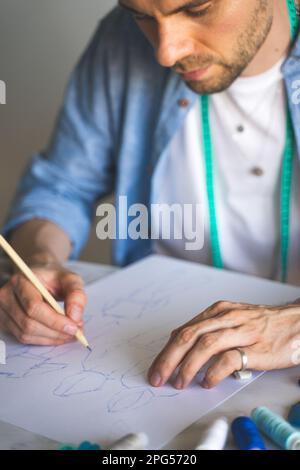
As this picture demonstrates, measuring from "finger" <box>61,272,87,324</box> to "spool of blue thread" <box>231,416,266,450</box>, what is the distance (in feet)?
0.76

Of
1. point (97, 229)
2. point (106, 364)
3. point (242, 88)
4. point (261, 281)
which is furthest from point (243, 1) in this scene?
point (97, 229)

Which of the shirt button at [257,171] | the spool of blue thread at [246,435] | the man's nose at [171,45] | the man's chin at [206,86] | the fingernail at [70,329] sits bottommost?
the spool of blue thread at [246,435]

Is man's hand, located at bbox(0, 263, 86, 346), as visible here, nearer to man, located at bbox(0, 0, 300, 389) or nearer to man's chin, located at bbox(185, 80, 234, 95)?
man, located at bbox(0, 0, 300, 389)

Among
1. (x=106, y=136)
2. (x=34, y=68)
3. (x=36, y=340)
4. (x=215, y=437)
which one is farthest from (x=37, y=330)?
(x=34, y=68)

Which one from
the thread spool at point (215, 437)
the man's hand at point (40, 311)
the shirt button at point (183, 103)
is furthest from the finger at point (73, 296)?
the shirt button at point (183, 103)

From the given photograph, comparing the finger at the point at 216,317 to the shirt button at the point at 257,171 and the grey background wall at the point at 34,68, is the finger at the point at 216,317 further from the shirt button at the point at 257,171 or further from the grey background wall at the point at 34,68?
the grey background wall at the point at 34,68

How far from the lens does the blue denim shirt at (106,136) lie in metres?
1.06

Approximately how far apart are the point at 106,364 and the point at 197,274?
242mm

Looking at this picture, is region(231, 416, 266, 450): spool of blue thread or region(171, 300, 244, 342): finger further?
region(171, 300, 244, 342): finger

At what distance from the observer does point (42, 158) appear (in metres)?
1.13

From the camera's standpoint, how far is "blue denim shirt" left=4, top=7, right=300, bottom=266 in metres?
1.06

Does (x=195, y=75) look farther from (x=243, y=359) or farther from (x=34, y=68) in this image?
(x=34, y=68)

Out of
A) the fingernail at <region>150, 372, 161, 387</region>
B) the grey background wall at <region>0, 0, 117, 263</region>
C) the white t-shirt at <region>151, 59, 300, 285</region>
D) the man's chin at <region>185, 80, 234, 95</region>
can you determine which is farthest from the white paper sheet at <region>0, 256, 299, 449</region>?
the grey background wall at <region>0, 0, 117, 263</region>

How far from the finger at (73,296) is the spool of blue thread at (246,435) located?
0.76 ft
